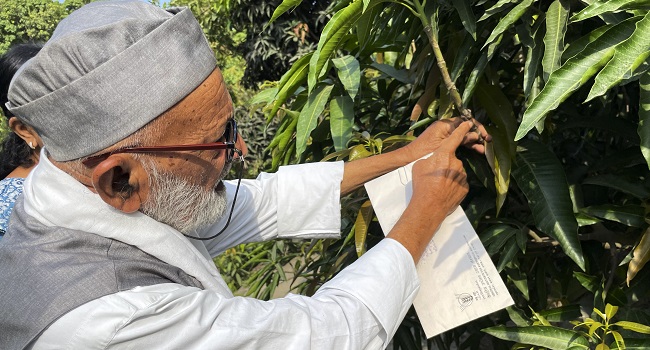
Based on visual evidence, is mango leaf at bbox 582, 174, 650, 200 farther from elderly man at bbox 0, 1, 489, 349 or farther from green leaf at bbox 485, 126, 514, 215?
elderly man at bbox 0, 1, 489, 349

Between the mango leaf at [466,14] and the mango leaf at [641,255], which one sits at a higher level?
the mango leaf at [466,14]

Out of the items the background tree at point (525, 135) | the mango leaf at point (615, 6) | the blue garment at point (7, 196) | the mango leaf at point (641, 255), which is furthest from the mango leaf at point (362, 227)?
the blue garment at point (7, 196)

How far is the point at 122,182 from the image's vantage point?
1242mm

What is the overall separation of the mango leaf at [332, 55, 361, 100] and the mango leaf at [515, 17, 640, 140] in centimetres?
64

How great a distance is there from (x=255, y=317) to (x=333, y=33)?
0.62 metres

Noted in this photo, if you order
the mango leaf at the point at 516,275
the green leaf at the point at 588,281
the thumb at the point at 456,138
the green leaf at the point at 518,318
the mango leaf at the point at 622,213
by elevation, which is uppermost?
the thumb at the point at 456,138

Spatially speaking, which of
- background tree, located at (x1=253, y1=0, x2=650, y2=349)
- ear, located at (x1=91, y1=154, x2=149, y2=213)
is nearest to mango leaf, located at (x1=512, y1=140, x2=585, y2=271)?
background tree, located at (x1=253, y1=0, x2=650, y2=349)

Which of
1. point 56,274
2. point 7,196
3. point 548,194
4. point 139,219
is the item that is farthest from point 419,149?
point 7,196

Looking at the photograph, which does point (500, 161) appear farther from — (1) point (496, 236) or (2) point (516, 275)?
(2) point (516, 275)

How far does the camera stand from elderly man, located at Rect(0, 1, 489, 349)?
1.11 metres

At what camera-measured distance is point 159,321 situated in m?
1.10

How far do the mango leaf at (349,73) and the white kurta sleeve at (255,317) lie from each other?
461mm

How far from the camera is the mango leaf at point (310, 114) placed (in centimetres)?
170

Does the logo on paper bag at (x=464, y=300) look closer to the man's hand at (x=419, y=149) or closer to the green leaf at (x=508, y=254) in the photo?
the green leaf at (x=508, y=254)
